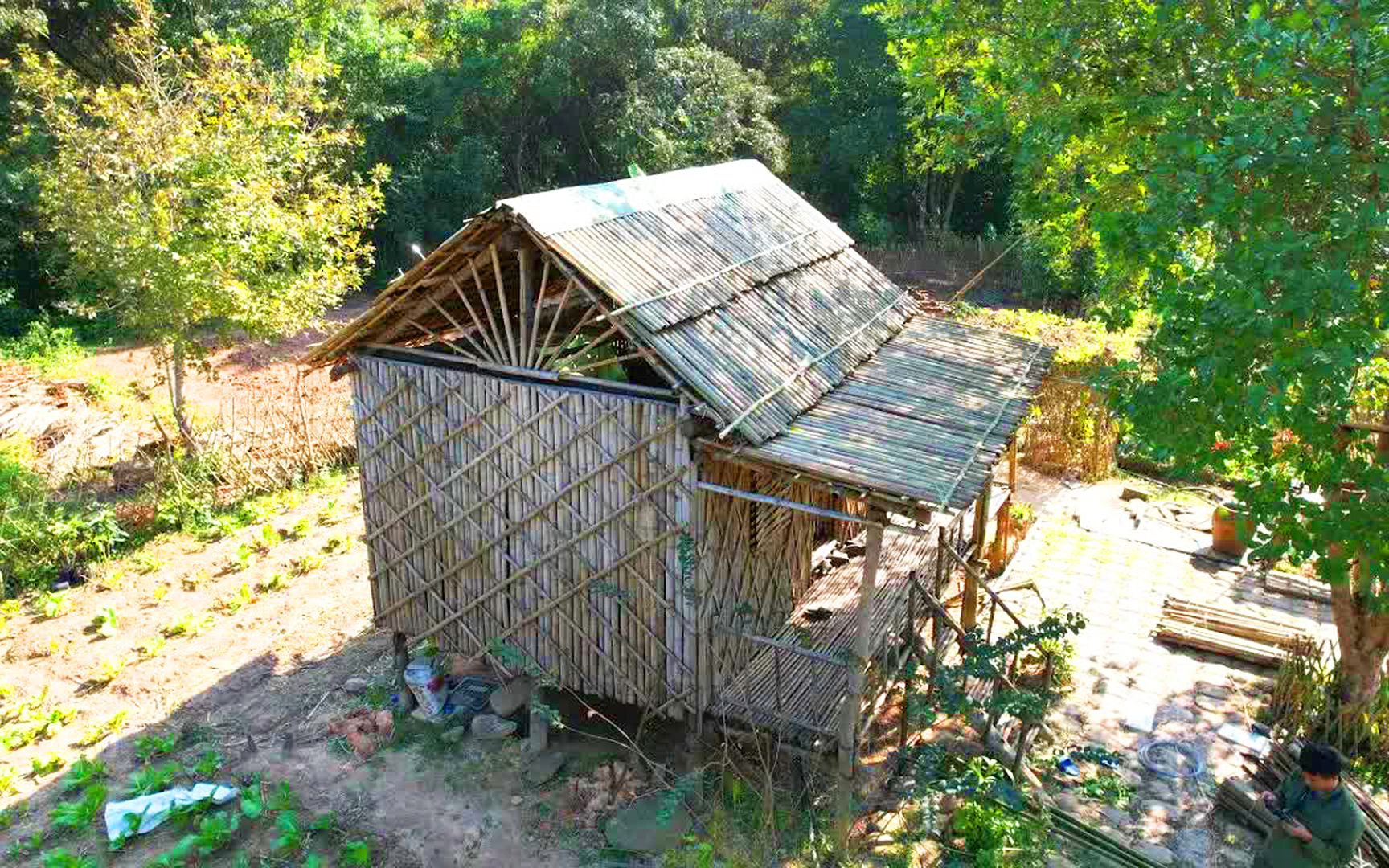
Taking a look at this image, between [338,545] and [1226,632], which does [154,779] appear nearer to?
[338,545]

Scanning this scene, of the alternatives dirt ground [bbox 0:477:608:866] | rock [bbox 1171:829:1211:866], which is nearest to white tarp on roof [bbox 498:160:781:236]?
dirt ground [bbox 0:477:608:866]

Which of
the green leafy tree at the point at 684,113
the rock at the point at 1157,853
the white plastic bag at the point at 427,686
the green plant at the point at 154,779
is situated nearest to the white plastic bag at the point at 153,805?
the green plant at the point at 154,779

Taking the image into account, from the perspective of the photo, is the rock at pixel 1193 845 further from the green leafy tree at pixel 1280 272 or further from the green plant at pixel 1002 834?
the green leafy tree at pixel 1280 272

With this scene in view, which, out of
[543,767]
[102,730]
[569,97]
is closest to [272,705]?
[102,730]

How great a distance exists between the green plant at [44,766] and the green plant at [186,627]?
2060 mm

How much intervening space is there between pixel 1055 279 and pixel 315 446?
16.7 m

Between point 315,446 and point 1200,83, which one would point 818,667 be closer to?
point 1200,83

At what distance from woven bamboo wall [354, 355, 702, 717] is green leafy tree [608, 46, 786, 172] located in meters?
16.3

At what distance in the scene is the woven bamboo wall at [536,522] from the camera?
23.1 ft

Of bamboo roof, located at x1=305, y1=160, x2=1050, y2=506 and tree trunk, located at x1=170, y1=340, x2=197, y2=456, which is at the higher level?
bamboo roof, located at x1=305, y1=160, x2=1050, y2=506

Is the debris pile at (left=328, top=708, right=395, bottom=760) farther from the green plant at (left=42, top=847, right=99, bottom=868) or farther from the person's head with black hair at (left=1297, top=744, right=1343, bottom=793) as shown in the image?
the person's head with black hair at (left=1297, top=744, right=1343, bottom=793)

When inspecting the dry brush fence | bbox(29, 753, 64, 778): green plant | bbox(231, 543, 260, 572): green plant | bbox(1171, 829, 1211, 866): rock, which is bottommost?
bbox(29, 753, 64, 778): green plant

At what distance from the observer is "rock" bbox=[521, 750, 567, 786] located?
773 centimetres

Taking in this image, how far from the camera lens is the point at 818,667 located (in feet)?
25.6
